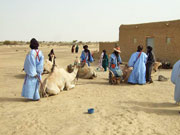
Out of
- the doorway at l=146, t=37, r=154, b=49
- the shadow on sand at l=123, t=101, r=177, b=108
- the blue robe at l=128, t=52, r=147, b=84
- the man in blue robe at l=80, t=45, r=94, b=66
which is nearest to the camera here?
the shadow on sand at l=123, t=101, r=177, b=108

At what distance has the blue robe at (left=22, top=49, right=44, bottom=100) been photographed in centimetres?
628

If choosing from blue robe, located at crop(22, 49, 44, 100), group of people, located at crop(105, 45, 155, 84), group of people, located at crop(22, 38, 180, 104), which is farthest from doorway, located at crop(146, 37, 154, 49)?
blue robe, located at crop(22, 49, 44, 100)

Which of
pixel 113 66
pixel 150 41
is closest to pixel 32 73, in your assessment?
pixel 113 66

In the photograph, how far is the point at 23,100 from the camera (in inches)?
264

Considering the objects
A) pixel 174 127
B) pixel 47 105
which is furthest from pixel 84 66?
pixel 174 127

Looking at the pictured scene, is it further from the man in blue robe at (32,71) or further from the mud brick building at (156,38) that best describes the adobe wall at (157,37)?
the man in blue robe at (32,71)

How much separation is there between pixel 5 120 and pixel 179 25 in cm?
1330

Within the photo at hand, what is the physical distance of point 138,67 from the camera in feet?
30.0

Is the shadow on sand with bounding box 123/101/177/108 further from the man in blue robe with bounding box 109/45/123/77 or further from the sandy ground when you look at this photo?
the man in blue robe with bounding box 109/45/123/77

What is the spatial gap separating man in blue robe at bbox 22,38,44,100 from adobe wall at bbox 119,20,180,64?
37.3 feet

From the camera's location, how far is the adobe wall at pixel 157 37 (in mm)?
14898

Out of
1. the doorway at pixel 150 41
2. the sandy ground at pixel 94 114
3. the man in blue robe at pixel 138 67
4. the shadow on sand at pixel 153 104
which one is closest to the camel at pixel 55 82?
the sandy ground at pixel 94 114

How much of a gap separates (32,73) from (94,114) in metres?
2.28

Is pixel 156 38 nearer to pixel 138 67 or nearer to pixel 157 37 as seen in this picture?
pixel 157 37
